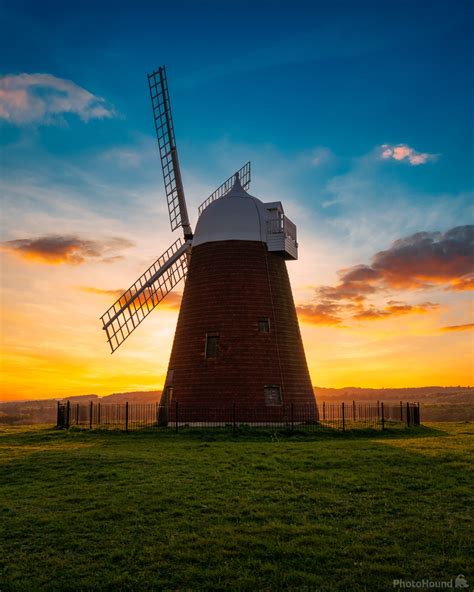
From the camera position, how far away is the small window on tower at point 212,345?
94.3ft

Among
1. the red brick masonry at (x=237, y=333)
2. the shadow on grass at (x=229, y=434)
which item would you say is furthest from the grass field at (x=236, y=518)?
the red brick masonry at (x=237, y=333)

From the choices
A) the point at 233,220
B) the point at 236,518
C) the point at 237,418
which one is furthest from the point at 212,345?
the point at 236,518

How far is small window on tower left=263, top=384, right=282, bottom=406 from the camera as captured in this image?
2812 centimetres

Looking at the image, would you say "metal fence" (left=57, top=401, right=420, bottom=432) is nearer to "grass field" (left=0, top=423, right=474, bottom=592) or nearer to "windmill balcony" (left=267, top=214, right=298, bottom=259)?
"grass field" (left=0, top=423, right=474, bottom=592)

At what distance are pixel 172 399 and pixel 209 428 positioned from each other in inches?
131

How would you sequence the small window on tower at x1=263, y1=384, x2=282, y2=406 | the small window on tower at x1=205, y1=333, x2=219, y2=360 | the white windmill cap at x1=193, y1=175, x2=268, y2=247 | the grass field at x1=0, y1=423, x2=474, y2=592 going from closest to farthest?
the grass field at x1=0, y1=423, x2=474, y2=592
the small window on tower at x1=263, y1=384, x2=282, y2=406
the small window on tower at x1=205, y1=333, x2=219, y2=360
the white windmill cap at x1=193, y1=175, x2=268, y2=247

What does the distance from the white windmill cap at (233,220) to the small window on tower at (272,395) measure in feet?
25.6

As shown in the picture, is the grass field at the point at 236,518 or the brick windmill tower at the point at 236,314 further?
the brick windmill tower at the point at 236,314

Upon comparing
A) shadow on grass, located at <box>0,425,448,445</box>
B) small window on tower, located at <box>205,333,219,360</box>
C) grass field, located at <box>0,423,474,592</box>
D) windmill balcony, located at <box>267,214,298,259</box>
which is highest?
windmill balcony, located at <box>267,214,298,259</box>

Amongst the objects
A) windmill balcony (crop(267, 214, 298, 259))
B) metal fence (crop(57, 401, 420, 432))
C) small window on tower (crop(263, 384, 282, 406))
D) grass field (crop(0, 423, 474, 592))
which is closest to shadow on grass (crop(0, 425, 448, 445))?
metal fence (crop(57, 401, 420, 432))

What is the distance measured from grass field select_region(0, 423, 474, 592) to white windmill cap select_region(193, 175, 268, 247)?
13481mm

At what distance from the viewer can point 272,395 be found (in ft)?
92.8

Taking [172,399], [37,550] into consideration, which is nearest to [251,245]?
[172,399]

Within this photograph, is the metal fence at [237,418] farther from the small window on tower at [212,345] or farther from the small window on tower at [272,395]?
the small window on tower at [212,345]
